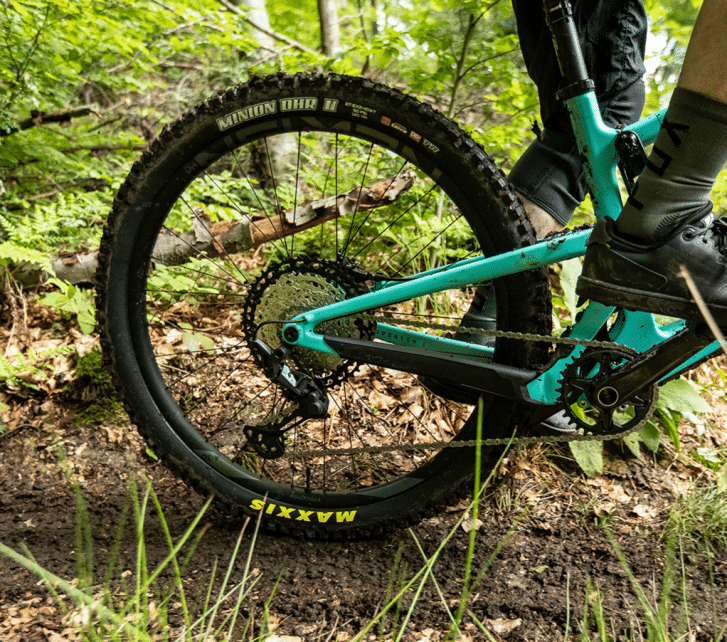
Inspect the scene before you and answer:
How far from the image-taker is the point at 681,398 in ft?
6.28

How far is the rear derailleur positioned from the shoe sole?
0.78 meters

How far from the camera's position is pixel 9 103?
262 centimetres

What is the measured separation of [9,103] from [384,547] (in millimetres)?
2733

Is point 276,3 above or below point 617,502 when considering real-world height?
above

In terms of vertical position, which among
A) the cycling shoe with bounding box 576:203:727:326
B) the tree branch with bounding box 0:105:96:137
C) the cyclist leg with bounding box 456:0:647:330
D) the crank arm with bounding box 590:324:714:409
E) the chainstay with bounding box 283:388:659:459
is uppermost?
the tree branch with bounding box 0:105:96:137

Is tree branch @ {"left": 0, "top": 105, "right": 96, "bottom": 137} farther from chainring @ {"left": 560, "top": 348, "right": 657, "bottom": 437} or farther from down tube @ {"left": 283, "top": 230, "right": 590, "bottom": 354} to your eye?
chainring @ {"left": 560, "top": 348, "right": 657, "bottom": 437}

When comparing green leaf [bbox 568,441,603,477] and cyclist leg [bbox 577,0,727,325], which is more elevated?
cyclist leg [bbox 577,0,727,325]

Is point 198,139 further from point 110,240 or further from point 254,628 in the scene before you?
point 254,628

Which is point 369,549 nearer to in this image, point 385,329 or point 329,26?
point 385,329

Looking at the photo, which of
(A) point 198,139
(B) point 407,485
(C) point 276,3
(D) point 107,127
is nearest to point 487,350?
(B) point 407,485

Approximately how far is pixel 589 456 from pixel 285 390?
1.09 metres

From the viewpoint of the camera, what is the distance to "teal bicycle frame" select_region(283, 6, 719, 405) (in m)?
1.27

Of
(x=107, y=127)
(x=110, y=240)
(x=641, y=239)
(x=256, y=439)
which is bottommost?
(x=256, y=439)

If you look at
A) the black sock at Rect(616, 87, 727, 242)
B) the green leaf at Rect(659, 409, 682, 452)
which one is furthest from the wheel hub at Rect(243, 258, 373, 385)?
the green leaf at Rect(659, 409, 682, 452)
